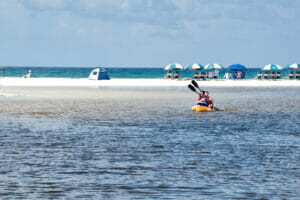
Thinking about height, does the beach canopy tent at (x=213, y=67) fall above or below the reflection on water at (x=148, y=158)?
above

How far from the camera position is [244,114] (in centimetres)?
2547

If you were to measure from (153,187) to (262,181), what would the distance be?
196 cm

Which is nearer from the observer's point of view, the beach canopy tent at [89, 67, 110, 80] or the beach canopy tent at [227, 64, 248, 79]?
the beach canopy tent at [227, 64, 248, 79]

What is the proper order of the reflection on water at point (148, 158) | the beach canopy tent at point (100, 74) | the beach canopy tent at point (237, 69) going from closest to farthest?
the reflection on water at point (148, 158) → the beach canopy tent at point (237, 69) → the beach canopy tent at point (100, 74)

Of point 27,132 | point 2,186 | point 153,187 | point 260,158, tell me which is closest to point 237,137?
point 260,158

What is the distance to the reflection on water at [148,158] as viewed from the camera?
9531 mm

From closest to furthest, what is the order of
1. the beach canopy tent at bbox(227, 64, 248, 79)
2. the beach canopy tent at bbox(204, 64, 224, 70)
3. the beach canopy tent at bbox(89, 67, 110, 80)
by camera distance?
the beach canopy tent at bbox(227, 64, 248, 79) < the beach canopy tent at bbox(89, 67, 110, 80) < the beach canopy tent at bbox(204, 64, 224, 70)

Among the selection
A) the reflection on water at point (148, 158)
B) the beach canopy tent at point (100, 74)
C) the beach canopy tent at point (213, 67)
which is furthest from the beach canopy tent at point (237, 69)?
the reflection on water at point (148, 158)

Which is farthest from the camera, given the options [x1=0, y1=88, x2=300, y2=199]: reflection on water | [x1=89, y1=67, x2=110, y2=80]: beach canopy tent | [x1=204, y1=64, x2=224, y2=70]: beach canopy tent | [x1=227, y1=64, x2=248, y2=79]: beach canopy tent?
[x1=204, y1=64, x2=224, y2=70]: beach canopy tent

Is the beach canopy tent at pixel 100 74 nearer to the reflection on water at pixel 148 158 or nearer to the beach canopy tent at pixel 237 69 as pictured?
the beach canopy tent at pixel 237 69

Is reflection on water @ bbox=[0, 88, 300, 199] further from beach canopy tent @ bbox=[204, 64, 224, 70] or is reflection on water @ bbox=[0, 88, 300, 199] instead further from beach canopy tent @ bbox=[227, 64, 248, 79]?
beach canopy tent @ bbox=[204, 64, 224, 70]

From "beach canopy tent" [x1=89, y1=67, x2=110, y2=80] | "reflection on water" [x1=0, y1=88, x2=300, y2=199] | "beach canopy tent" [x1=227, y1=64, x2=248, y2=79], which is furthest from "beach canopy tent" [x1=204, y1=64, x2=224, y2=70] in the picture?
"reflection on water" [x1=0, y1=88, x2=300, y2=199]

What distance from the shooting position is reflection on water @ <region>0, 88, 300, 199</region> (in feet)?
31.3

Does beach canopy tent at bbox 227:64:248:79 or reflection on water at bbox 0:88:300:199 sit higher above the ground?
beach canopy tent at bbox 227:64:248:79
